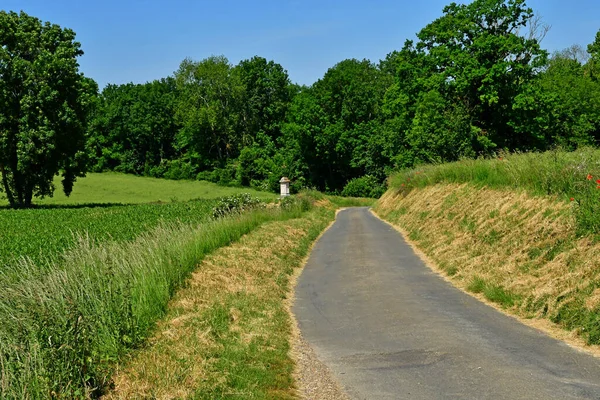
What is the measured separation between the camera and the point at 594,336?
8430 mm

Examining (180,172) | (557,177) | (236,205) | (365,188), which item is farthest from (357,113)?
(557,177)

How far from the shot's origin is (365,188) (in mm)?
78438

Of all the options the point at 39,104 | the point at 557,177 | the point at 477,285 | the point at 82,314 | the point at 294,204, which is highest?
the point at 39,104

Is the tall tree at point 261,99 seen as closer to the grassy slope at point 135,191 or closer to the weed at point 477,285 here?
the grassy slope at point 135,191

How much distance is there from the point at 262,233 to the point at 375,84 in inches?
2850

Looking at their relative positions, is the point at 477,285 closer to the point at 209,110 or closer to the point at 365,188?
the point at 365,188

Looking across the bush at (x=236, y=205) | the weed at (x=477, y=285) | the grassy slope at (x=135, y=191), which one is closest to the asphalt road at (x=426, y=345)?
the weed at (x=477, y=285)

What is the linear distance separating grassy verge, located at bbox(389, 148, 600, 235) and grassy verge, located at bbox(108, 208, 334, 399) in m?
6.35

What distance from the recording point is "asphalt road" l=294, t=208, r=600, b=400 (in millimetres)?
6918

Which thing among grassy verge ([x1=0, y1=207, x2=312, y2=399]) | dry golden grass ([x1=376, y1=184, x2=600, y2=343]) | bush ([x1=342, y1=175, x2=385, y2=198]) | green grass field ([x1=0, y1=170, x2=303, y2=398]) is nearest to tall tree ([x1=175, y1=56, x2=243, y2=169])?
bush ([x1=342, y1=175, x2=385, y2=198])

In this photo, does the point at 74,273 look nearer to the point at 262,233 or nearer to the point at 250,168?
the point at 262,233

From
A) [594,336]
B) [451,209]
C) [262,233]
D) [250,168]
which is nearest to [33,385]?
A: [594,336]

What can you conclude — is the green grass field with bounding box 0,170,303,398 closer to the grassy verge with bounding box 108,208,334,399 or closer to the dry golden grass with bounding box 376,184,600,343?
the grassy verge with bounding box 108,208,334,399

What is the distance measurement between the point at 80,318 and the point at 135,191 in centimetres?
7157
